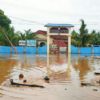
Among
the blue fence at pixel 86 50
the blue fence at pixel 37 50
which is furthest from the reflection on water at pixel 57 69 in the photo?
the blue fence at pixel 86 50

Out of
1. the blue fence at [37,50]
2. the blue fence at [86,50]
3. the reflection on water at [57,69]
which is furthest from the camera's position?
the blue fence at [86,50]

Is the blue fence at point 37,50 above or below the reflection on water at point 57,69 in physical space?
above

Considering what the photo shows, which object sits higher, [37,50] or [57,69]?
[37,50]

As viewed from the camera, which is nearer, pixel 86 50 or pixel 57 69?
pixel 57 69

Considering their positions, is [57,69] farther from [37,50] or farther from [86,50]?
[86,50]

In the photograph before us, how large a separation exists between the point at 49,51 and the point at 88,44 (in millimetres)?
10662

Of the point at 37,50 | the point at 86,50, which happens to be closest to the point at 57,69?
the point at 37,50

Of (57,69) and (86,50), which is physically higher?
(86,50)

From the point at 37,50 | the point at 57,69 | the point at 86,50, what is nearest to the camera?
the point at 57,69

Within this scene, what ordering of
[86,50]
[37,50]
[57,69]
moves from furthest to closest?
[86,50] → [37,50] → [57,69]

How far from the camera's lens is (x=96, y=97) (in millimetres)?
11180

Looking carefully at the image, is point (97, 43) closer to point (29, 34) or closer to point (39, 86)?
point (29, 34)

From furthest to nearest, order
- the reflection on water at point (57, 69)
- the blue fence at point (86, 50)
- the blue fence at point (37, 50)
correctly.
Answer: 1. the blue fence at point (86, 50)
2. the blue fence at point (37, 50)
3. the reflection on water at point (57, 69)

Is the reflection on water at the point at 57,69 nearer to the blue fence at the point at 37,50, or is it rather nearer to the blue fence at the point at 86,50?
the blue fence at the point at 37,50
